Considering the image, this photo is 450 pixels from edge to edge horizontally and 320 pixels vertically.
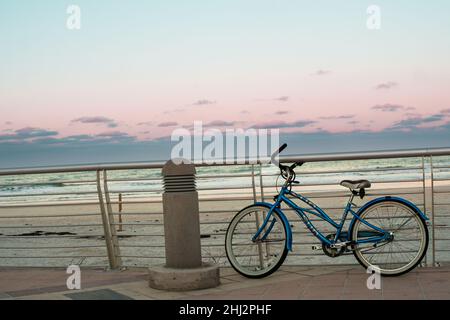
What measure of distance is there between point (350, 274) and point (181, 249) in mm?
1775

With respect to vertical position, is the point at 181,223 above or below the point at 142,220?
above

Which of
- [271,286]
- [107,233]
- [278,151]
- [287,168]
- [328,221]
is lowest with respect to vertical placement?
[271,286]

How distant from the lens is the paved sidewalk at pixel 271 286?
5.50 metres

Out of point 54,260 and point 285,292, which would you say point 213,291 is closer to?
point 285,292

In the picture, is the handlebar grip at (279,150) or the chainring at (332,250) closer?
the chainring at (332,250)

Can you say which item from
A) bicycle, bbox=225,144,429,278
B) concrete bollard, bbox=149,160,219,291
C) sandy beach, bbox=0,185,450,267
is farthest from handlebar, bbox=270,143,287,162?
concrete bollard, bbox=149,160,219,291

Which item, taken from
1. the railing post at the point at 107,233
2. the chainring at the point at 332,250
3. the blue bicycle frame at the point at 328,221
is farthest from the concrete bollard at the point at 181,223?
the railing post at the point at 107,233

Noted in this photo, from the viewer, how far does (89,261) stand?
34.8 ft

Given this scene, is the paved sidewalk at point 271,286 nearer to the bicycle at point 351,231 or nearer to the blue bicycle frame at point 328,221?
the bicycle at point 351,231

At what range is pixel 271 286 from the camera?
595cm

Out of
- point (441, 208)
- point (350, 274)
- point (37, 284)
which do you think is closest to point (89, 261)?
point (37, 284)

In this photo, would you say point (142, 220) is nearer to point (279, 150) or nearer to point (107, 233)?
point (107, 233)

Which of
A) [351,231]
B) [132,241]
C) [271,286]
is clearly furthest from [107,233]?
[132,241]
